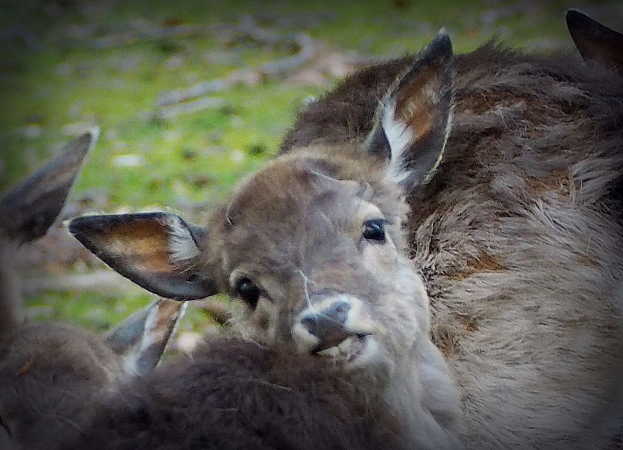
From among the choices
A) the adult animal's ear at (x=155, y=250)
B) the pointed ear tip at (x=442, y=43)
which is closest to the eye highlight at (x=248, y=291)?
the adult animal's ear at (x=155, y=250)

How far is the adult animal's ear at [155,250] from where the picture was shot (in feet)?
12.8

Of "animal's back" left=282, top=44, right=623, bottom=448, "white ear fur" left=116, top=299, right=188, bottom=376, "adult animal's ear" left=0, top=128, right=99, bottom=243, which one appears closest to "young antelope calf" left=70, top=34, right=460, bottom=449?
"animal's back" left=282, top=44, right=623, bottom=448

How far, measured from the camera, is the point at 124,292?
6.88 m

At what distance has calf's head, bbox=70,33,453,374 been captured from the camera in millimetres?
3393

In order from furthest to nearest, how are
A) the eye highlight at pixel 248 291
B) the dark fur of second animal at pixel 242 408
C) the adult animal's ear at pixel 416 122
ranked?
the adult animal's ear at pixel 416 122, the eye highlight at pixel 248 291, the dark fur of second animal at pixel 242 408

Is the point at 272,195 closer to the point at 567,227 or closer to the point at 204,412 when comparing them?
the point at 204,412

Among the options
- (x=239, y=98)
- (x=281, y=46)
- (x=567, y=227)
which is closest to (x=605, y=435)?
(x=567, y=227)

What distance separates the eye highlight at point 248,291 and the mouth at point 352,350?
423 millimetres

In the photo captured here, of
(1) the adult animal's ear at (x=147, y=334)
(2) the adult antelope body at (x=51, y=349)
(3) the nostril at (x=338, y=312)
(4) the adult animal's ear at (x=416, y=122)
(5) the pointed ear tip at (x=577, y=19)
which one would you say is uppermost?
(5) the pointed ear tip at (x=577, y=19)

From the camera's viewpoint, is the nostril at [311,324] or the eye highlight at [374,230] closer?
the nostril at [311,324]

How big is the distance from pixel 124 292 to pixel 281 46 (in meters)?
4.62

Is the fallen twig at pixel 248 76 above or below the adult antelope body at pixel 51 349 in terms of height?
below

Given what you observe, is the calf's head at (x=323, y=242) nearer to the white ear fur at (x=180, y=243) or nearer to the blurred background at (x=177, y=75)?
the white ear fur at (x=180, y=243)

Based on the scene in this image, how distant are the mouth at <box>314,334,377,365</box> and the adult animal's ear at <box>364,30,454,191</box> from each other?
96 centimetres
